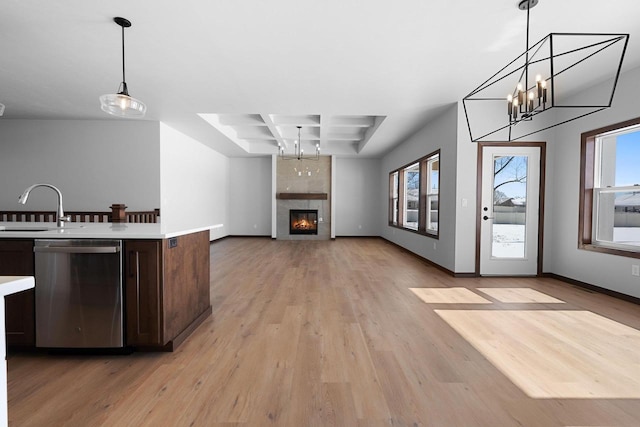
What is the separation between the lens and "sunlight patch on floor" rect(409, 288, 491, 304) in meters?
3.38

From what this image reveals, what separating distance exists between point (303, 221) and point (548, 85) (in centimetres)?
664

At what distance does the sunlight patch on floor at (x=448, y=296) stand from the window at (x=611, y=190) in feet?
5.89

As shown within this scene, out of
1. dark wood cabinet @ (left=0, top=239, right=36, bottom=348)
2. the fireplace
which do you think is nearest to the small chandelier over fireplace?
the fireplace

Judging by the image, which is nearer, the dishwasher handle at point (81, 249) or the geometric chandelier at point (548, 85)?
the dishwasher handle at point (81, 249)

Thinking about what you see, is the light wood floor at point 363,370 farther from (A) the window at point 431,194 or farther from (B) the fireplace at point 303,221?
(B) the fireplace at point 303,221

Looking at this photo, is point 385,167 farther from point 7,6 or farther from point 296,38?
point 7,6

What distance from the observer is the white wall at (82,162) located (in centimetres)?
565

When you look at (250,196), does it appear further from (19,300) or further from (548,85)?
(548,85)

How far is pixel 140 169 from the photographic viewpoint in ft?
18.9

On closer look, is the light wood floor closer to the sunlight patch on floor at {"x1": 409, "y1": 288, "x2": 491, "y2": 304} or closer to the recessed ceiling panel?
the sunlight patch on floor at {"x1": 409, "y1": 288, "x2": 491, "y2": 304}

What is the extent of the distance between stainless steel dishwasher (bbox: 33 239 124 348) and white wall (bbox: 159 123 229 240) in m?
2.77

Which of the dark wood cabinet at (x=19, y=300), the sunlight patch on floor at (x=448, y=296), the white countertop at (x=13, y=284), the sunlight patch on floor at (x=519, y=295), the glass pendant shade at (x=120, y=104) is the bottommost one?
the sunlight patch on floor at (x=519, y=295)

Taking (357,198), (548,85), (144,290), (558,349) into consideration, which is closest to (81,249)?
(144,290)

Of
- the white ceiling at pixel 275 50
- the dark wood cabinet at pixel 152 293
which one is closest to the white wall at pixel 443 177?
the white ceiling at pixel 275 50
